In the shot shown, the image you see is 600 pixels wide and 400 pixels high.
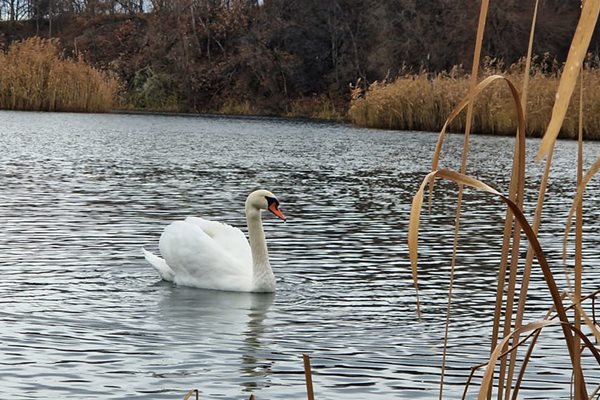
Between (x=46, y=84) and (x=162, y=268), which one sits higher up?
(x=46, y=84)

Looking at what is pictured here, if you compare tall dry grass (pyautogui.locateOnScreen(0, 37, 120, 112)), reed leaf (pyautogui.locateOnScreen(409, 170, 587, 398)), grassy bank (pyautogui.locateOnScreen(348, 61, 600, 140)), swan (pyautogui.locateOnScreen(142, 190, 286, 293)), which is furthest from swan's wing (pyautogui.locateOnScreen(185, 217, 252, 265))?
tall dry grass (pyautogui.locateOnScreen(0, 37, 120, 112))

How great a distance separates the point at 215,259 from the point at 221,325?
1.34m

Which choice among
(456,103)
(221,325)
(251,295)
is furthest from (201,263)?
(456,103)

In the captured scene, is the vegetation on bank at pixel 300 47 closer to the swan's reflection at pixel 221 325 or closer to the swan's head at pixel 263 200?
the swan's head at pixel 263 200

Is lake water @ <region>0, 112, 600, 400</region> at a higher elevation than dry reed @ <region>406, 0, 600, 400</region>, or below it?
below

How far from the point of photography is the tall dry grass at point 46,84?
3400 centimetres

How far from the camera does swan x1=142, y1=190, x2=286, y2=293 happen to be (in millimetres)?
7688

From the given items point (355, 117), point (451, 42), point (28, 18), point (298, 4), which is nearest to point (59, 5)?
point (28, 18)

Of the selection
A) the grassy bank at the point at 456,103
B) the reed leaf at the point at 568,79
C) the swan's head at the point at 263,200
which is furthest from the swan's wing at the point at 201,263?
the grassy bank at the point at 456,103

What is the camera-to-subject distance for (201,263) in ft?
25.5

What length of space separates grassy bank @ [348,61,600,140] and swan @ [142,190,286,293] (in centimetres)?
1810

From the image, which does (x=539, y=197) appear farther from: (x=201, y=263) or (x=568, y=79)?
(x=201, y=263)

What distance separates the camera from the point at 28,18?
6662 centimetres

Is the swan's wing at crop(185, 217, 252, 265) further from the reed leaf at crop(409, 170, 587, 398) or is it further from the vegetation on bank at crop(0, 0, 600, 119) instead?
the vegetation on bank at crop(0, 0, 600, 119)
